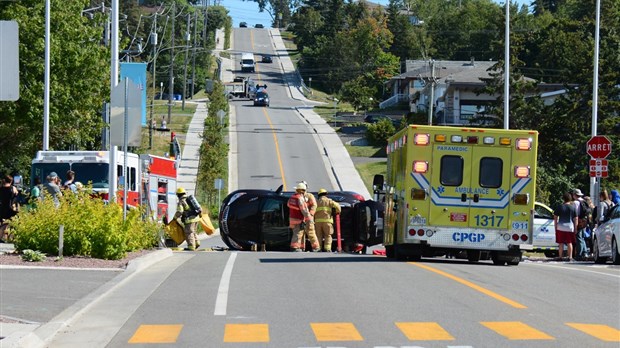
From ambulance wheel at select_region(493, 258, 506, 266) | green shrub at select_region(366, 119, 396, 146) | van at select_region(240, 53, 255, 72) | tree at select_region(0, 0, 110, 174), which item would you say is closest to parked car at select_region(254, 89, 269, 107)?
green shrub at select_region(366, 119, 396, 146)

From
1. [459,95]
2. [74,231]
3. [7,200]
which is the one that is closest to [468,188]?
[74,231]

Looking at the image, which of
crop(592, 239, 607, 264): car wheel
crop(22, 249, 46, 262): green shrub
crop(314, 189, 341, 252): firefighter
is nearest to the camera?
crop(22, 249, 46, 262): green shrub

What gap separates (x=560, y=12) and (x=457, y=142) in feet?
496

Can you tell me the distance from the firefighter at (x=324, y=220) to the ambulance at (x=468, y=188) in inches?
231

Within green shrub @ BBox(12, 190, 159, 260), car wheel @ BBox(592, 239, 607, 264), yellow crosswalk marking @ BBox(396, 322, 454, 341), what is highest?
green shrub @ BBox(12, 190, 159, 260)

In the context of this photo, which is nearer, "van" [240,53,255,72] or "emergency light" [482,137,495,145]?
"emergency light" [482,137,495,145]

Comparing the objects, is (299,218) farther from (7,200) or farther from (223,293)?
(223,293)

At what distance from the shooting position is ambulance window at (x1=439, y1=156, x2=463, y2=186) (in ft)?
73.3

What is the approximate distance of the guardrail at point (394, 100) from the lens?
12631 cm

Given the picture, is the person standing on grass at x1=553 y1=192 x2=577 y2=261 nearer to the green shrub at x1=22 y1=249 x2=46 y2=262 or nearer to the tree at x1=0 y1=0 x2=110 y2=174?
the green shrub at x1=22 y1=249 x2=46 y2=262

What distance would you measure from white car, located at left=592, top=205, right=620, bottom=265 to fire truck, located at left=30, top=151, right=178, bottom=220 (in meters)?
10.5

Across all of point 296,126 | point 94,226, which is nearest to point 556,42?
point 296,126

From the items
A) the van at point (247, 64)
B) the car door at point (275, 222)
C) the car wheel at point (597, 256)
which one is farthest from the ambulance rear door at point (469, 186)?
the van at point (247, 64)

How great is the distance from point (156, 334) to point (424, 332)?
2.82m
